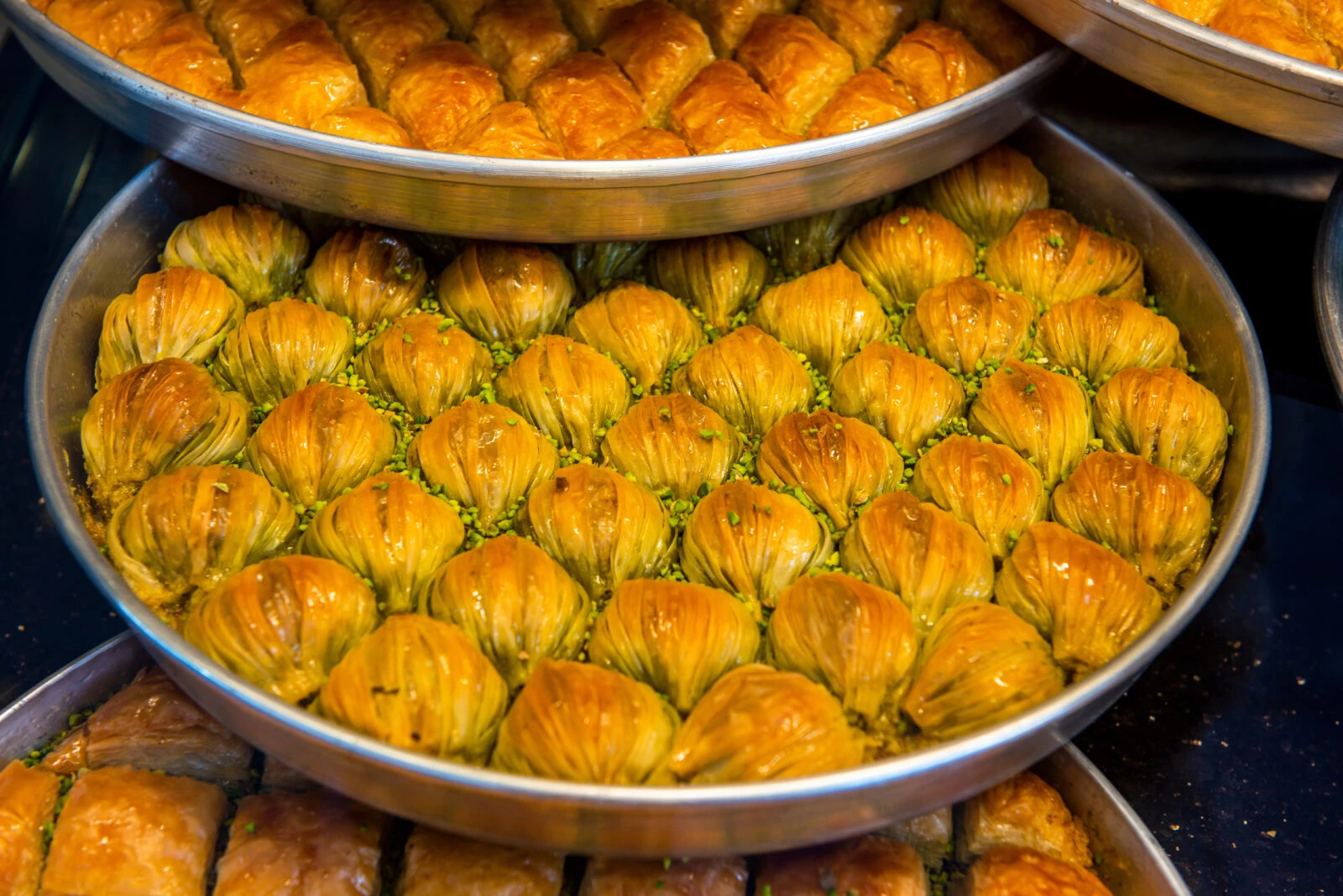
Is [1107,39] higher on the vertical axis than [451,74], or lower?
higher

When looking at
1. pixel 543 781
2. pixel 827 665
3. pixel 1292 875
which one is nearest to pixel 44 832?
pixel 543 781

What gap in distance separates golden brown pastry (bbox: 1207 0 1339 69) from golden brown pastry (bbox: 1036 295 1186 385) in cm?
55

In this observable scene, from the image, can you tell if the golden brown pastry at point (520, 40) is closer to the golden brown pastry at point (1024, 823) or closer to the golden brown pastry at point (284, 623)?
the golden brown pastry at point (284, 623)

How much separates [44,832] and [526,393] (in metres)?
1.13

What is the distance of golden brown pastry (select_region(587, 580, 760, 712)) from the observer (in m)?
1.66

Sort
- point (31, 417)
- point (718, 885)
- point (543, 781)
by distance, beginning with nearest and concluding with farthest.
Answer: point (543, 781) → point (718, 885) → point (31, 417)

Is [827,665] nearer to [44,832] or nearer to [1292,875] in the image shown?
[1292,875]

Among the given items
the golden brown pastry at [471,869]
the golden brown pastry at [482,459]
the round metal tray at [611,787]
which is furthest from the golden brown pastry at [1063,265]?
the golden brown pastry at [471,869]

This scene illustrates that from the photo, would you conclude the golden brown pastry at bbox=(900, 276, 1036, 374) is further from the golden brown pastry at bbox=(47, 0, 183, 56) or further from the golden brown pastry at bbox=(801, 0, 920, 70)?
the golden brown pastry at bbox=(47, 0, 183, 56)

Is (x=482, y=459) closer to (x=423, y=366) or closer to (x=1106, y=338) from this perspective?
(x=423, y=366)

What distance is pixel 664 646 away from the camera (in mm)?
1663

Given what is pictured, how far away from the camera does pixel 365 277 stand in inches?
87.6

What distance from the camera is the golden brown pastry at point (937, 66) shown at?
2287mm

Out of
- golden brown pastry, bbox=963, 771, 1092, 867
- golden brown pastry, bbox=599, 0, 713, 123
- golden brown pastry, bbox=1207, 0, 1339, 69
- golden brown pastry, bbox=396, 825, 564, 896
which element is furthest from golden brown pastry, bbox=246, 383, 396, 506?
golden brown pastry, bbox=1207, 0, 1339, 69
